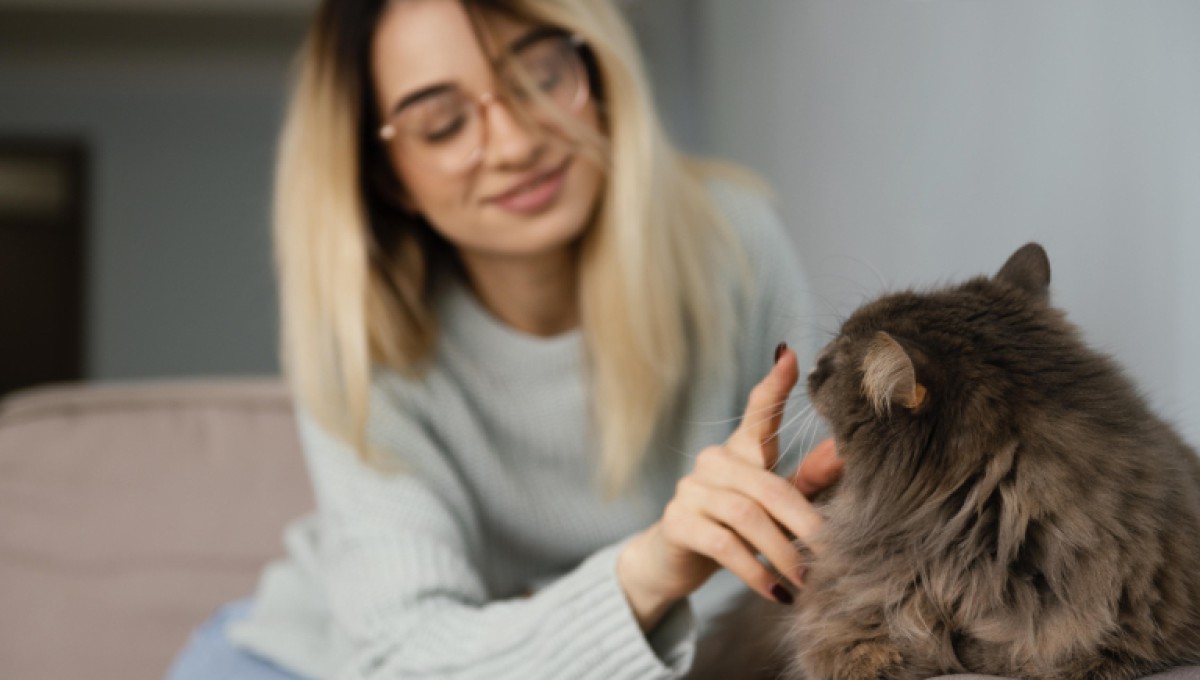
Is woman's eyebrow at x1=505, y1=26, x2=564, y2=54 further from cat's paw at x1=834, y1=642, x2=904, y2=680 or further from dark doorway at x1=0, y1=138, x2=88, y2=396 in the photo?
dark doorway at x1=0, y1=138, x2=88, y2=396

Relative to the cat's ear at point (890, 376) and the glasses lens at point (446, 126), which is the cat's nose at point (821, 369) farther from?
the glasses lens at point (446, 126)

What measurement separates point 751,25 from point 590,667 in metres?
2.02

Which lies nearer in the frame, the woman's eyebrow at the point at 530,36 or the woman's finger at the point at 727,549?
the woman's finger at the point at 727,549

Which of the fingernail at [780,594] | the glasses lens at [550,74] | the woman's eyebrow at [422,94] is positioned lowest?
the fingernail at [780,594]

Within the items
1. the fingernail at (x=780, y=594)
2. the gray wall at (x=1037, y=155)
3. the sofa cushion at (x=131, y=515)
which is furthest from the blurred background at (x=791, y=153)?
the sofa cushion at (x=131, y=515)

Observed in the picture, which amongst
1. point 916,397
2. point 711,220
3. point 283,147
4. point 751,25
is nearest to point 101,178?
point 751,25

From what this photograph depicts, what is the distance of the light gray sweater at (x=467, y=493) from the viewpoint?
1.18 meters

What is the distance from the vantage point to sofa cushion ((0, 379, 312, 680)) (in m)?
1.72

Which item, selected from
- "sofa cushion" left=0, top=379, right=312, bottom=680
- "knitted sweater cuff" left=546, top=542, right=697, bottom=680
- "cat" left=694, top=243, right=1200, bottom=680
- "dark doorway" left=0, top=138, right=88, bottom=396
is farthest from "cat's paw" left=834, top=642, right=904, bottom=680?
"dark doorway" left=0, top=138, right=88, bottom=396

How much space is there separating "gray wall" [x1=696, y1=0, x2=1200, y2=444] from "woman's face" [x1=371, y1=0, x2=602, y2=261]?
0.42m

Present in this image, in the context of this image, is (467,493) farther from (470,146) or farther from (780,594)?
(780,594)

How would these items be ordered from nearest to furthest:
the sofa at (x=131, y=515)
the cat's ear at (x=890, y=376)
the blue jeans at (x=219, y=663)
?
the cat's ear at (x=890, y=376) < the blue jeans at (x=219, y=663) < the sofa at (x=131, y=515)

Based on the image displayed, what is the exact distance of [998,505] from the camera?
27.6 inches

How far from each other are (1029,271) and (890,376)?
233mm
